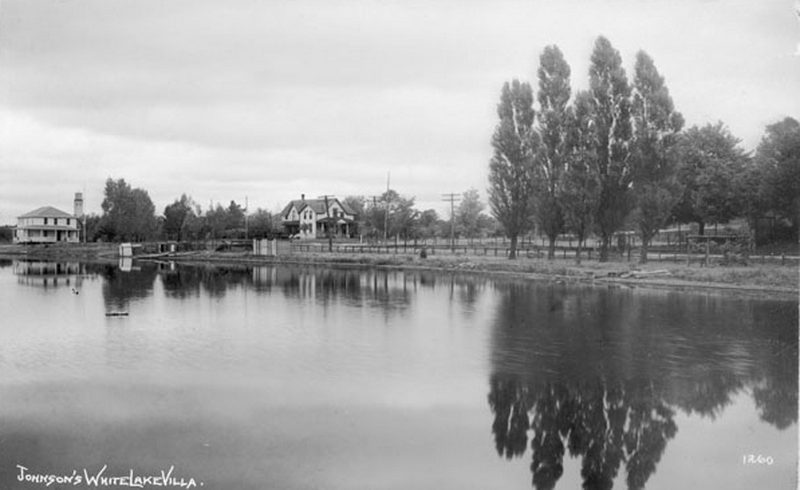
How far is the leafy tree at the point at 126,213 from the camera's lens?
93188 millimetres

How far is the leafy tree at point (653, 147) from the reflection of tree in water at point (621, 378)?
16344mm

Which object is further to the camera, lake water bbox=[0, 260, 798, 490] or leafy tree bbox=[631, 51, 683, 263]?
leafy tree bbox=[631, 51, 683, 263]

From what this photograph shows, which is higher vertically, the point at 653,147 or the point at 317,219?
the point at 653,147

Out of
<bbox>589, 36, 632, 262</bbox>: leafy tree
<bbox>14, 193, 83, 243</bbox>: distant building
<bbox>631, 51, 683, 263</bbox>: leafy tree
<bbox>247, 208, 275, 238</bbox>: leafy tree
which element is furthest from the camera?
<bbox>14, 193, 83, 243</bbox>: distant building

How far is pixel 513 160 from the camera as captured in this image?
49438 mm

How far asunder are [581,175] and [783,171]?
13590 millimetres

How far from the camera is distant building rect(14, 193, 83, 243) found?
10644 centimetres

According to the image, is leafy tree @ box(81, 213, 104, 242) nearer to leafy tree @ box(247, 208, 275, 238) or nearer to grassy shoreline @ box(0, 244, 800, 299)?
leafy tree @ box(247, 208, 275, 238)

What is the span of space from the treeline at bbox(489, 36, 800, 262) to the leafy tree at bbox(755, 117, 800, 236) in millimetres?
77

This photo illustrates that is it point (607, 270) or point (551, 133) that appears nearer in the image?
point (607, 270)

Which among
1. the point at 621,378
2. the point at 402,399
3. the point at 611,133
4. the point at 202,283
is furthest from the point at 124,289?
the point at 611,133

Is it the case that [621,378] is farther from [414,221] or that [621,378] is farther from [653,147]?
[414,221]

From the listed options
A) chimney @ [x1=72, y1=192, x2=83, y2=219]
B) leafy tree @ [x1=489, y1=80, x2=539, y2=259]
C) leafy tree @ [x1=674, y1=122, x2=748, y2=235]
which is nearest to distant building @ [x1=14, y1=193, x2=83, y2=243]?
chimney @ [x1=72, y1=192, x2=83, y2=219]

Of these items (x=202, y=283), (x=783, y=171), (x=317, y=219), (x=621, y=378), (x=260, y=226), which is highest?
(x=783, y=171)
